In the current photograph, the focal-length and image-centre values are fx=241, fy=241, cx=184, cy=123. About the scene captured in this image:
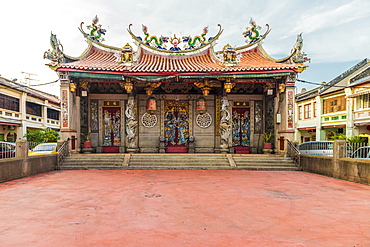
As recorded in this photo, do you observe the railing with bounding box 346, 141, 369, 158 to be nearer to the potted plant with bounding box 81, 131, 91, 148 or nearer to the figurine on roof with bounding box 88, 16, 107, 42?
the potted plant with bounding box 81, 131, 91, 148

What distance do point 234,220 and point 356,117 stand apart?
20.5m

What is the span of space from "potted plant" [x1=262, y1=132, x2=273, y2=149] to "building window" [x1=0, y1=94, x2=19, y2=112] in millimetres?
21440

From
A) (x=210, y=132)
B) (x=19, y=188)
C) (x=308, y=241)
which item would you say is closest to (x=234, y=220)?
(x=308, y=241)

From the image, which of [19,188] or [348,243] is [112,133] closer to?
[19,188]

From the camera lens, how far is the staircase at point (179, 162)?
10836 mm

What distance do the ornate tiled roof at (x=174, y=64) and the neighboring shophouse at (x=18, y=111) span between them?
10.6 meters

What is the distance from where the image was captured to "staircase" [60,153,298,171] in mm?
10836

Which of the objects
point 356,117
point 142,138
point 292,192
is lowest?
point 292,192

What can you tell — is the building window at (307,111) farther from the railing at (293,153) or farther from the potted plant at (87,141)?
the potted plant at (87,141)

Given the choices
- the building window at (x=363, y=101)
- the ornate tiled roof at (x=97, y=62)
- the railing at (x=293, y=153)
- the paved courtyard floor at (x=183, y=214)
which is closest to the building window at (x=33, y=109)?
the ornate tiled roof at (x=97, y=62)

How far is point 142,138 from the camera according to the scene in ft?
46.1

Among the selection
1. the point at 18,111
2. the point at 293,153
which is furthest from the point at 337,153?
the point at 18,111

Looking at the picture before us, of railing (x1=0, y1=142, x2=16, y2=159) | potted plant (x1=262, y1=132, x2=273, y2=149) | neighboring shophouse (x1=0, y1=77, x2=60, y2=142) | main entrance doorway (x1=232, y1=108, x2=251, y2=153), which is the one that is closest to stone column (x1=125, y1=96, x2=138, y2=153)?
railing (x1=0, y1=142, x2=16, y2=159)

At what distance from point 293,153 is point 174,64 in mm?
8036
